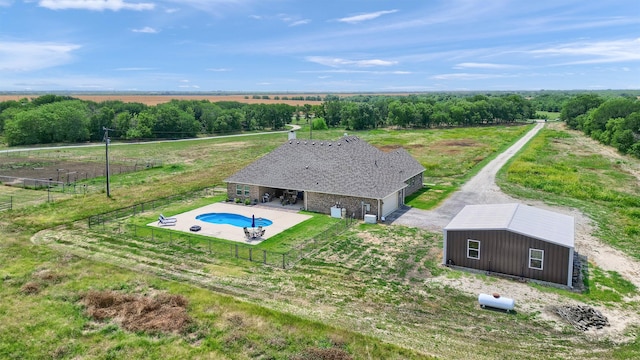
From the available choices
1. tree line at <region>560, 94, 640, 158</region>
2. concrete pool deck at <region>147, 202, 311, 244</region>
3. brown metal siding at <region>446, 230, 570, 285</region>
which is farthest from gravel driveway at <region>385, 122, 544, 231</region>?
tree line at <region>560, 94, 640, 158</region>

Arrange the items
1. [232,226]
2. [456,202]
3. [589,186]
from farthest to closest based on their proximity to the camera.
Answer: [589,186] → [456,202] → [232,226]

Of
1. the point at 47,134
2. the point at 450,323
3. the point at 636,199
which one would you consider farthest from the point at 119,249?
the point at 47,134

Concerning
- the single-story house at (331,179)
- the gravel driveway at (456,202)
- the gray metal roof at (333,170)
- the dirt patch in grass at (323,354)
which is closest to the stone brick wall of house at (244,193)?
the single-story house at (331,179)

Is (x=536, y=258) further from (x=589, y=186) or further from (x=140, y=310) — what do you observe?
(x=589, y=186)

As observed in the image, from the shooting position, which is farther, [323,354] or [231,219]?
[231,219]

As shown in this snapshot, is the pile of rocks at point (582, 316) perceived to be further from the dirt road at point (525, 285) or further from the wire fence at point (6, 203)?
the wire fence at point (6, 203)

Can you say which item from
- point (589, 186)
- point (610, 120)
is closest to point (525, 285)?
point (589, 186)
